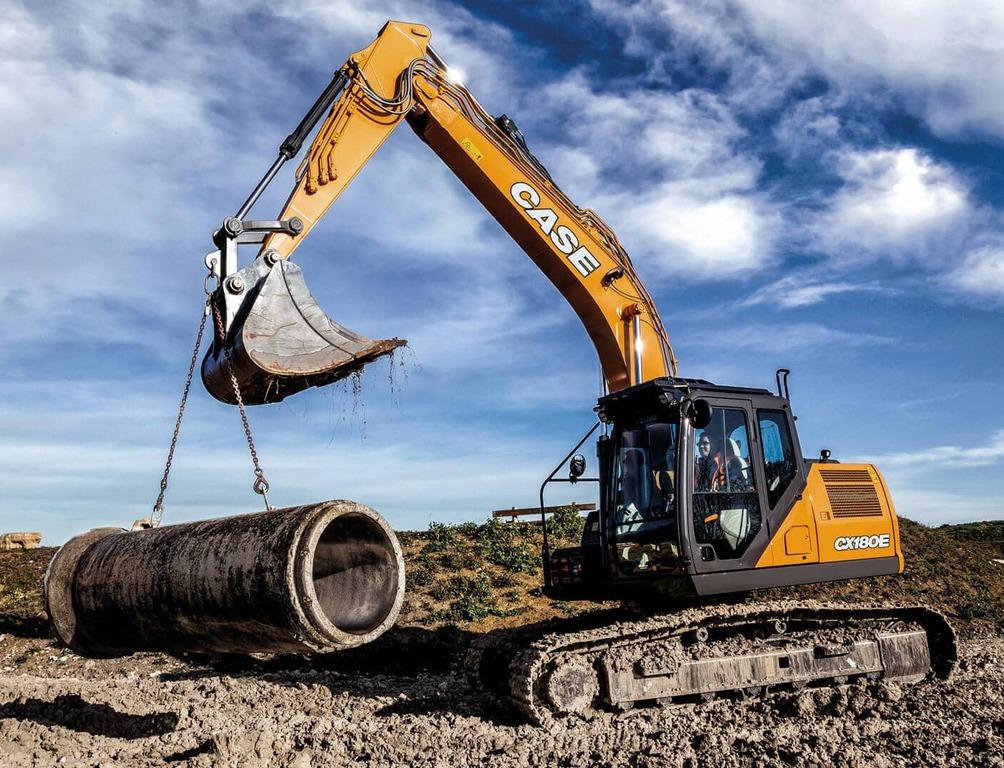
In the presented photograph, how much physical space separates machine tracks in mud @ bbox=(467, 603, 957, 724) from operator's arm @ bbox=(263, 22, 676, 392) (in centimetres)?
280

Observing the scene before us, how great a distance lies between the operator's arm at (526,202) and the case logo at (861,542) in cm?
252

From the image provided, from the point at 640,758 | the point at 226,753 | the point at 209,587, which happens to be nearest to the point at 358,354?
the point at 209,587

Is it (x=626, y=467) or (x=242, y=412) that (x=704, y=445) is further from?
(x=242, y=412)

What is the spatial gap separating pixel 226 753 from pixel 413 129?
6.48 m

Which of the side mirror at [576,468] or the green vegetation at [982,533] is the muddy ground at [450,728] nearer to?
the side mirror at [576,468]

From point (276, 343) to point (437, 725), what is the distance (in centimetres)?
323

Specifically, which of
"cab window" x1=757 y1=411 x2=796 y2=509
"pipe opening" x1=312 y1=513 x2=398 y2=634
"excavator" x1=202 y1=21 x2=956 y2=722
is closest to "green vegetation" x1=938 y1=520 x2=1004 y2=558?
"excavator" x1=202 y1=21 x2=956 y2=722

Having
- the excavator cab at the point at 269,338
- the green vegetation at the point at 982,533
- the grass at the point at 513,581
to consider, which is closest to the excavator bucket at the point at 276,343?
the excavator cab at the point at 269,338

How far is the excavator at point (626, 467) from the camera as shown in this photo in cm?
732

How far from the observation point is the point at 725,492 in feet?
26.0

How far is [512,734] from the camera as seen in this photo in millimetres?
6945

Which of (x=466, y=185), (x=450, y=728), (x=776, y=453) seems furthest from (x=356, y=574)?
(x=466, y=185)

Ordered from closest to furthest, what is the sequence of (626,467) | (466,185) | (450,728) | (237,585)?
(237,585), (450,728), (626,467), (466,185)

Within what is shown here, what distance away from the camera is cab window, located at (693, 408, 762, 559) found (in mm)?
7781
